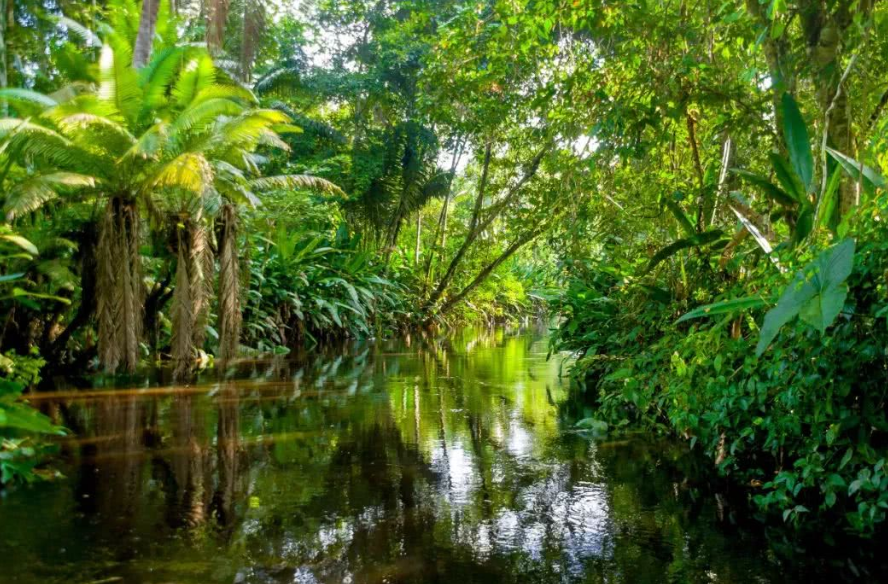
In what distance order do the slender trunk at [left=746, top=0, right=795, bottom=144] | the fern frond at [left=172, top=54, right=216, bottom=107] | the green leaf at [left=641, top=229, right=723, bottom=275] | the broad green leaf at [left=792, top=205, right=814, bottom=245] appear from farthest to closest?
1. the fern frond at [left=172, top=54, right=216, bottom=107]
2. the green leaf at [left=641, top=229, right=723, bottom=275]
3. the slender trunk at [left=746, top=0, right=795, bottom=144]
4. the broad green leaf at [left=792, top=205, right=814, bottom=245]

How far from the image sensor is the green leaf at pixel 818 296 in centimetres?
259

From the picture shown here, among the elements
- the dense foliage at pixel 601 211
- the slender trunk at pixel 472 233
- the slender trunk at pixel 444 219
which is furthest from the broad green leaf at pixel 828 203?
the slender trunk at pixel 444 219

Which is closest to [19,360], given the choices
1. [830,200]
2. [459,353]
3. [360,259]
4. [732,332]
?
[732,332]

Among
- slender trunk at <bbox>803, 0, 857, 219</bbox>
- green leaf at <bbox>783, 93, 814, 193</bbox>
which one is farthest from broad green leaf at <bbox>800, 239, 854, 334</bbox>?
slender trunk at <bbox>803, 0, 857, 219</bbox>

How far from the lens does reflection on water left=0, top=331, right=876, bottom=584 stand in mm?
3018

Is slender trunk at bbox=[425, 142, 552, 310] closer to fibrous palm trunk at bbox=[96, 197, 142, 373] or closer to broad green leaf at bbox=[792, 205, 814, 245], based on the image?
fibrous palm trunk at bbox=[96, 197, 142, 373]

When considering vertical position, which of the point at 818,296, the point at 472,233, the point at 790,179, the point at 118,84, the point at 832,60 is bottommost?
the point at 818,296

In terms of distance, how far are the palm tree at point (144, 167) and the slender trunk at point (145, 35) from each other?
0.77m

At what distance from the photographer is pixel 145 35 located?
35.1ft

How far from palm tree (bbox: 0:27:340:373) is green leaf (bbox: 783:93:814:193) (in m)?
6.20

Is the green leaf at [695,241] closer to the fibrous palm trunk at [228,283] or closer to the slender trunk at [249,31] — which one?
the fibrous palm trunk at [228,283]

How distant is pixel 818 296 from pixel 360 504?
2.46m

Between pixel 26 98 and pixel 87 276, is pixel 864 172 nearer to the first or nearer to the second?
pixel 87 276

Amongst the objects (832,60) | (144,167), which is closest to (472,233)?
(144,167)
